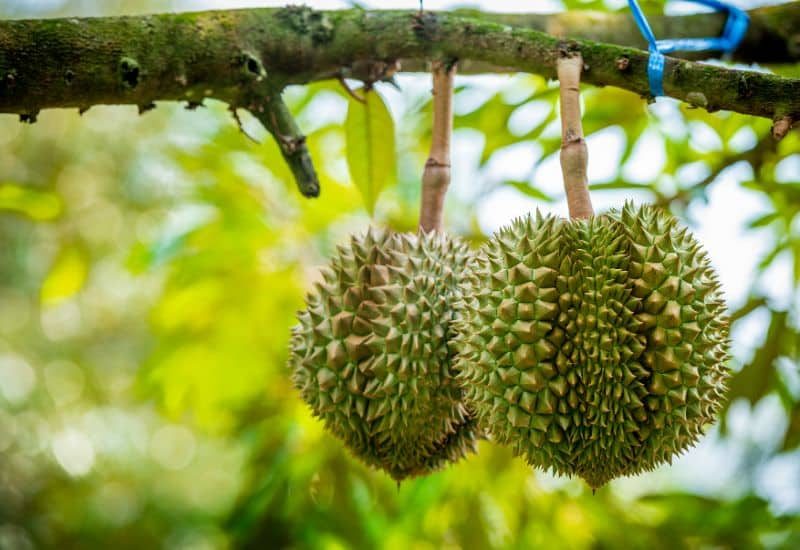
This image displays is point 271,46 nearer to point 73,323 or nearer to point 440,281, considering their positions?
point 440,281

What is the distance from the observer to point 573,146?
1346 millimetres

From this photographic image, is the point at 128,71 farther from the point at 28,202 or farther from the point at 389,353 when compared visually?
the point at 28,202

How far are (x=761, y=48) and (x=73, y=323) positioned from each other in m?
7.25

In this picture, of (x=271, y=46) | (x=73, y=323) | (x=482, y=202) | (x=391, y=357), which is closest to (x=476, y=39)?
(x=271, y=46)

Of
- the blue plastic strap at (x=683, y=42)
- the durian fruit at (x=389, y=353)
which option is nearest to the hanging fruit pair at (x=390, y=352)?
the durian fruit at (x=389, y=353)

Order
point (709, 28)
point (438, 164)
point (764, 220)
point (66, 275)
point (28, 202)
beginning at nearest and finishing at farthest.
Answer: point (438, 164) → point (709, 28) → point (28, 202) → point (764, 220) → point (66, 275)

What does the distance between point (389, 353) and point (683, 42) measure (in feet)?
2.68

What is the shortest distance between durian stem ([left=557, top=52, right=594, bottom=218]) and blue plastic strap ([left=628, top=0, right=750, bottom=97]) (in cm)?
13

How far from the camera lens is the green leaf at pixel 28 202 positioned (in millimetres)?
2113

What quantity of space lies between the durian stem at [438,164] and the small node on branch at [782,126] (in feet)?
2.23


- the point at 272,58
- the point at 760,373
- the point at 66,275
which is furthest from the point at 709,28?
the point at 66,275

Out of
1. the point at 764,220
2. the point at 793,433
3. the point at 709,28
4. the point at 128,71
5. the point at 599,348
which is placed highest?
the point at 709,28

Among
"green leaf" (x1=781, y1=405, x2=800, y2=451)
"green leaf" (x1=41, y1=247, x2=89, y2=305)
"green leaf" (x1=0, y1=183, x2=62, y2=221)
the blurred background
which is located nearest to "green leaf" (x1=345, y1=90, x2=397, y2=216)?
the blurred background

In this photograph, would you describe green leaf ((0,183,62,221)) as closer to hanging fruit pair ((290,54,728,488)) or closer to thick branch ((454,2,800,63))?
hanging fruit pair ((290,54,728,488))
